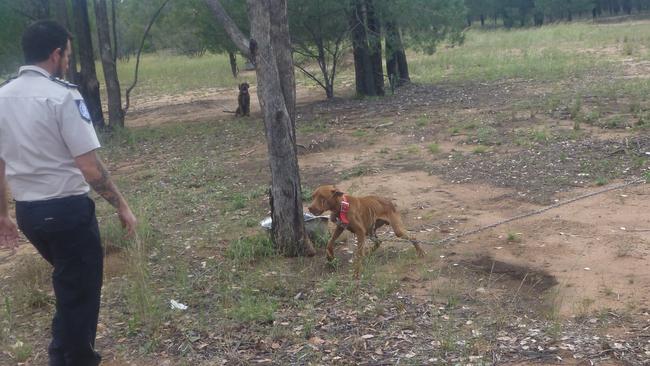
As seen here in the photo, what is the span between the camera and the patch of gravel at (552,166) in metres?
8.24

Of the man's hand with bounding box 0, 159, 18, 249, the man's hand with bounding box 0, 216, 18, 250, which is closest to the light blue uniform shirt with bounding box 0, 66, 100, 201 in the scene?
the man's hand with bounding box 0, 159, 18, 249

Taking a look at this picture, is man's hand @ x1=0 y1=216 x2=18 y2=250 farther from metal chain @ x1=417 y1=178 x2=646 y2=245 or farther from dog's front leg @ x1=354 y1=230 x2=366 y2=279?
metal chain @ x1=417 y1=178 x2=646 y2=245

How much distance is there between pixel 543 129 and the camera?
11.3 metres

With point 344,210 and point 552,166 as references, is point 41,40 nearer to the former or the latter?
point 344,210

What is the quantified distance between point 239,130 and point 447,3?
6389 mm

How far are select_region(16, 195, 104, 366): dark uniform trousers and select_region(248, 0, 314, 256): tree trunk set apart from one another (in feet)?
8.43

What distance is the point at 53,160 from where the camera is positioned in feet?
11.6

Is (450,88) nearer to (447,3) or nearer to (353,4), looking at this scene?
(447,3)

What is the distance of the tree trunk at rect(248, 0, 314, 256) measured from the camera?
5973 millimetres

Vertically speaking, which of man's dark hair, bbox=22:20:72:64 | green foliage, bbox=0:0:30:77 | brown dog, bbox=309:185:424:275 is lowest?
brown dog, bbox=309:185:424:275

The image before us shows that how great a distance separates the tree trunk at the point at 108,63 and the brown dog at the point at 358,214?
33.8ft

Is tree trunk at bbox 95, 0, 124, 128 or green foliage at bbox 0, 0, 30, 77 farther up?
green foliage at bbox 0, 0, 30, 77

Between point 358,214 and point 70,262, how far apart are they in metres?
2.78

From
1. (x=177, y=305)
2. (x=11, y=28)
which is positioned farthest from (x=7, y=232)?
(x=11, y=28)
